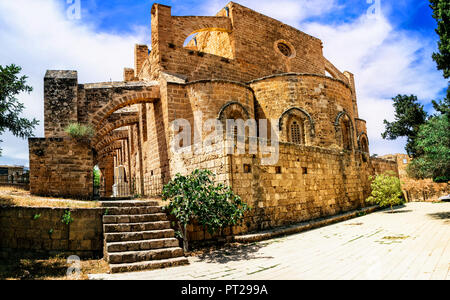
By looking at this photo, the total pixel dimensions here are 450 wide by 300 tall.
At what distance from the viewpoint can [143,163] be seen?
1490 cm

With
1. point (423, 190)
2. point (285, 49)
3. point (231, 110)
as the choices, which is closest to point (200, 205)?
point (231, 110)

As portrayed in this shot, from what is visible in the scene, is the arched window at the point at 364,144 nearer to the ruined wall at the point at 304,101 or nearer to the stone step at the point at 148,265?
the ruined wall at the point at 304,101

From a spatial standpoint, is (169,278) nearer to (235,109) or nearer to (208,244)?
(208,244)

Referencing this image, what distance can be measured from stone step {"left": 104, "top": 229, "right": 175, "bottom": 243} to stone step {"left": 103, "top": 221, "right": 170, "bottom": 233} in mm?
183

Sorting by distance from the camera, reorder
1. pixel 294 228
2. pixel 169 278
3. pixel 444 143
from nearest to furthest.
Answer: pixel 169 278, pixel 294 228, pixel 444 143

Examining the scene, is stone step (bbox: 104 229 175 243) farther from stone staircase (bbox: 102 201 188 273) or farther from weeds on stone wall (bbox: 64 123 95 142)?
weeds on stone wall (bbox: 64 123 95 142)

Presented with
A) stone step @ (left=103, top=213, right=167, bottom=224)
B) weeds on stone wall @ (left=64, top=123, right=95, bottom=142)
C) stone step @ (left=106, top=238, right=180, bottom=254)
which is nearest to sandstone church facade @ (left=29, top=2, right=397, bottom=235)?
weeds on stone wall @ (left=64, top=123, right=95, bottom=142)

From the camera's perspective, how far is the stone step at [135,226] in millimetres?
6047

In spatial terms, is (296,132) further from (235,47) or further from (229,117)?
(235,47)

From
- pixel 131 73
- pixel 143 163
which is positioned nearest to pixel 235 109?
pixel 143 163

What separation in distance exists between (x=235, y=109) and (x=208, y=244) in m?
6.88

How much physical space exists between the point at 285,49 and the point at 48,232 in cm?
1804

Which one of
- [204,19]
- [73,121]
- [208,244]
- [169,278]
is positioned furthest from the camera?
[204,19]

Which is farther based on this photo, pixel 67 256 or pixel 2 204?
pixel 2 204
